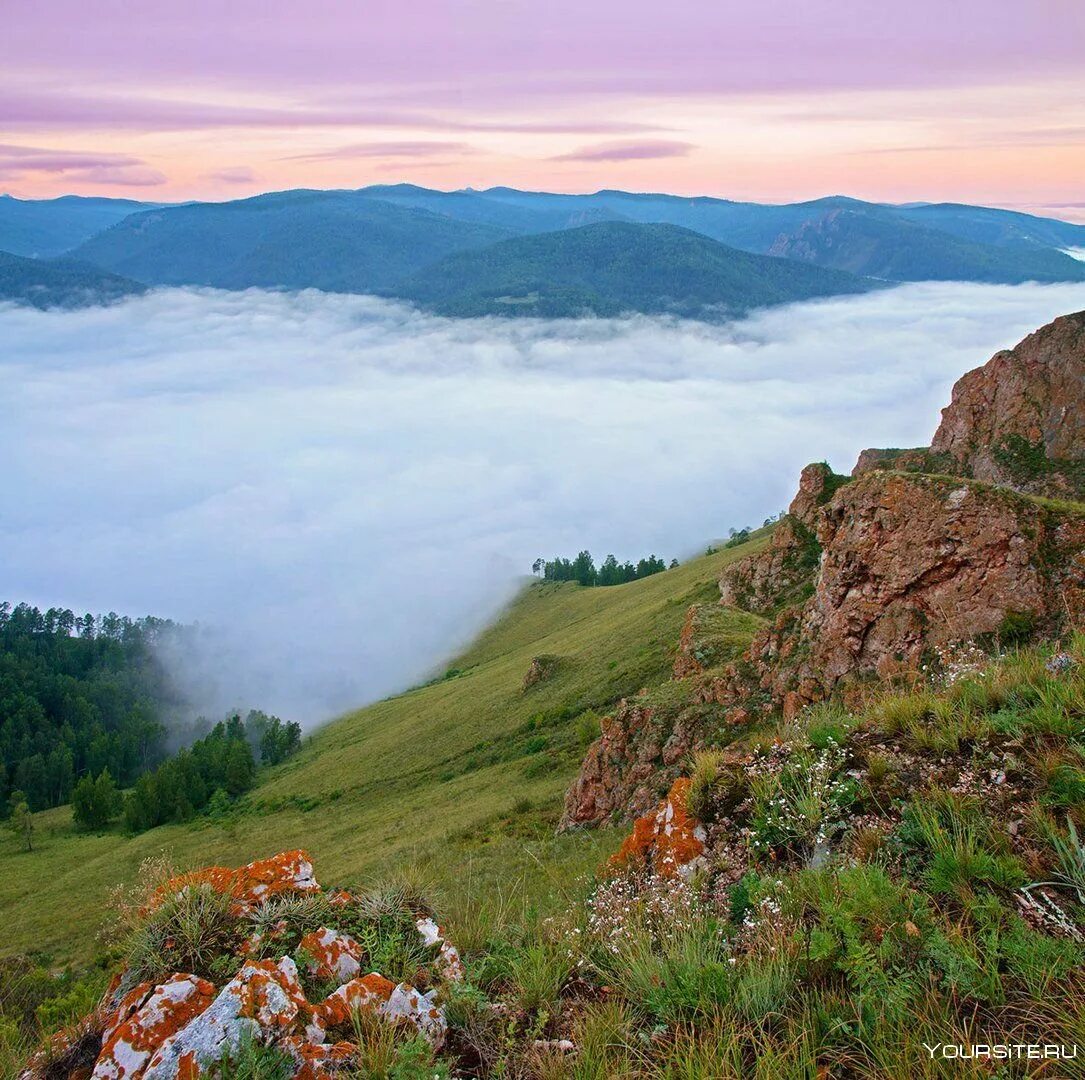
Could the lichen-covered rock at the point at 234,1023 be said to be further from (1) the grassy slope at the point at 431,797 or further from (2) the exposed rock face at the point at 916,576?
(2) the exposed rock face at the point at 916,576

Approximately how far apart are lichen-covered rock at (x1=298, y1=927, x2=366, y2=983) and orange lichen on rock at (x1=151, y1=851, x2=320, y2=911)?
860 millimetres

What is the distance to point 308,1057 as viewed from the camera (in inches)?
187

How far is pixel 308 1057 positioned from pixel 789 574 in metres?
30.7

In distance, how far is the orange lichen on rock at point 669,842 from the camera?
7426 mm

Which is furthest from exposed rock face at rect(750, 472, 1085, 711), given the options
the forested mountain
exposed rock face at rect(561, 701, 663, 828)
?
the forested mountain

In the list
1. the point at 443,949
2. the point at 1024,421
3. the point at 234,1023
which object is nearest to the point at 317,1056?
the point at 234,1023

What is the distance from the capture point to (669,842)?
312 inches

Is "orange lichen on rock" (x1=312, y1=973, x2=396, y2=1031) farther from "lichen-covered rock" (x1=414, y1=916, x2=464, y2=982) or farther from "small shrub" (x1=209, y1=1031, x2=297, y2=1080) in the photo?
"lichen-covered rock" (x1=414, y1=916, x2=464, y2=982)

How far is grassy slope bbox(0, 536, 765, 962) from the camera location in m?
28.3

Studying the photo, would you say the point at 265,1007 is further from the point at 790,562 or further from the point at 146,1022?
the point at 790,562

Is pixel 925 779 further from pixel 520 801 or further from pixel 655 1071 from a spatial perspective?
pixel 520 801

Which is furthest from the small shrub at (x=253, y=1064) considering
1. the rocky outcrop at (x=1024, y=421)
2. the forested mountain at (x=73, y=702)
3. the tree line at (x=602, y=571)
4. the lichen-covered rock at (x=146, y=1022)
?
the tree line at (x=602, y=571)

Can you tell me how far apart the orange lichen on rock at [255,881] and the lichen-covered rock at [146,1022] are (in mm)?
994

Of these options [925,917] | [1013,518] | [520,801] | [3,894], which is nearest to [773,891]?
[925,917]
